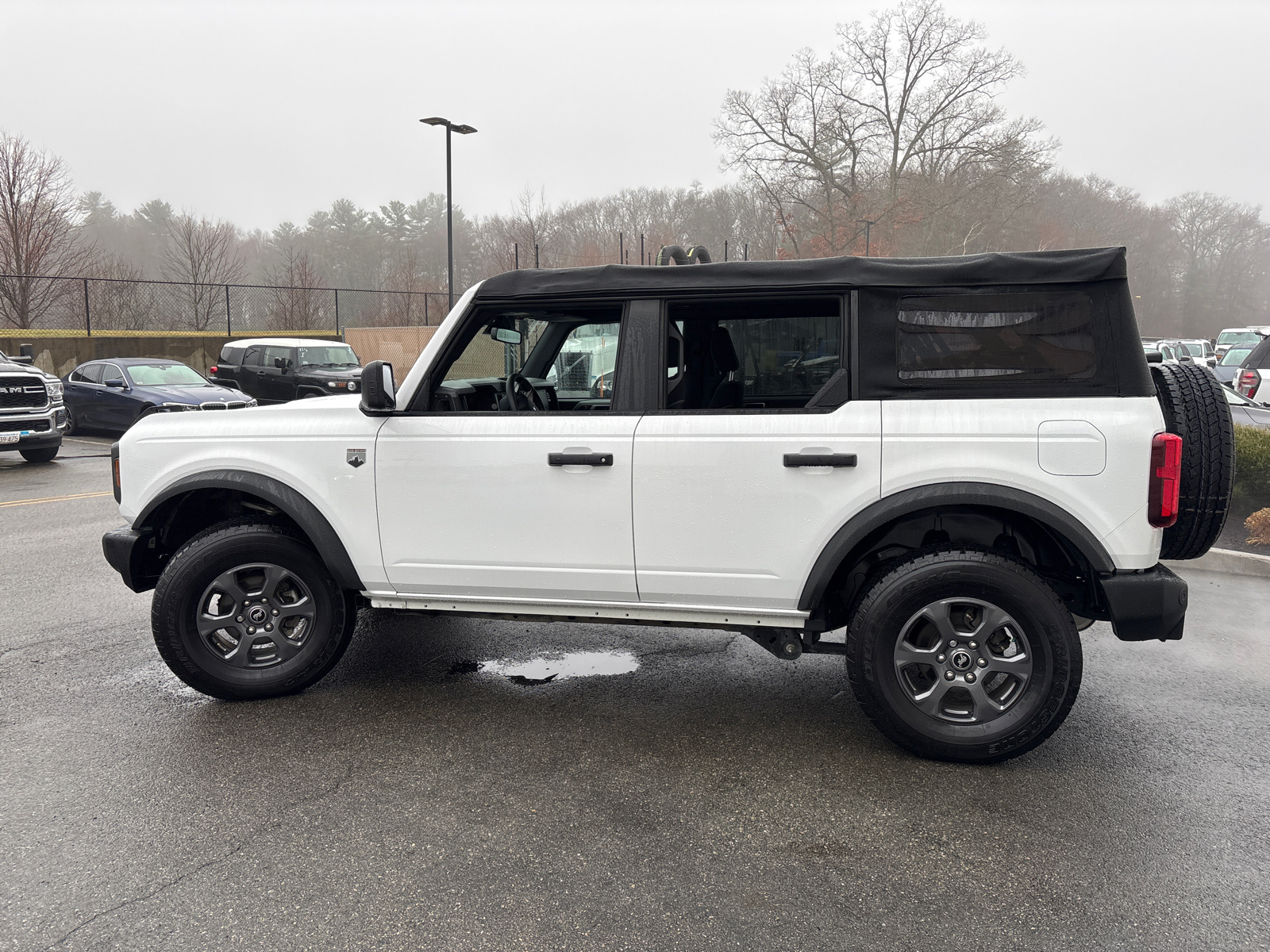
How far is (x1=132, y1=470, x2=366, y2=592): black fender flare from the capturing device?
A: 4.09 metres

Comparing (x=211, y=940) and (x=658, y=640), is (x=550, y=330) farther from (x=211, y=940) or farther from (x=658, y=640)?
(x=211, y=940)

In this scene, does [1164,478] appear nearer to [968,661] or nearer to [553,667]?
[968,661]

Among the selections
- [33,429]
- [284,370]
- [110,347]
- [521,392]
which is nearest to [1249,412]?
[521,392]

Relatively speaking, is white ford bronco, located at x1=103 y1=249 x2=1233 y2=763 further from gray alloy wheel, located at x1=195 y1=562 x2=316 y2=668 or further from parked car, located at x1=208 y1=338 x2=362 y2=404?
parked car, located at x1=208 y1=338 x2=362 y2=404

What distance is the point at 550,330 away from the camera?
438 cm

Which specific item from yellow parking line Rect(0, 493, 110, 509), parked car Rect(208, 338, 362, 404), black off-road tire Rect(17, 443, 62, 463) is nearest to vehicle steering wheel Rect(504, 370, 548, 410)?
yellow parking line Rect(0, 493, 110, 509)

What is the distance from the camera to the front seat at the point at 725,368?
4.28 meters

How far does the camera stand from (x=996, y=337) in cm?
355

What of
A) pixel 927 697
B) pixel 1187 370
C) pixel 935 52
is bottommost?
pixel 927 697

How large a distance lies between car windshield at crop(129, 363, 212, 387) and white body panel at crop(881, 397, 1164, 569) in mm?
16111

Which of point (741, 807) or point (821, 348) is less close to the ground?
point (821, 348)

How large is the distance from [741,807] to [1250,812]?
5.90 ft

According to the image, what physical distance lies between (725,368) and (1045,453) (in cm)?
149

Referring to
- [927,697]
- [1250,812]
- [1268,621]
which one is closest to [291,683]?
[927,697]
